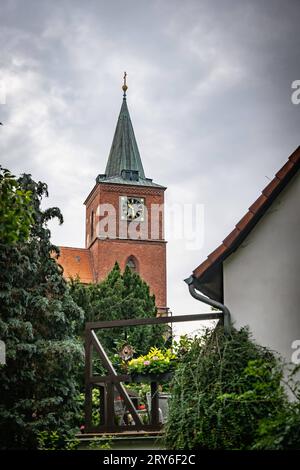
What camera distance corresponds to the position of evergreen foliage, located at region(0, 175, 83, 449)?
44.4ft

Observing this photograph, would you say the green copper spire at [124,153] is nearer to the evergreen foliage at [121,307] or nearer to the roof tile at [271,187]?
the evergreen foliage at [121,307]

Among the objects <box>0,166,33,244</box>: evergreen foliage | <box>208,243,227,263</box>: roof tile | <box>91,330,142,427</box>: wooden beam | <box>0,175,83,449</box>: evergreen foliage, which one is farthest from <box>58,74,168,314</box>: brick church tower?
<box>0,166,33,244</box>: evergreen foliage

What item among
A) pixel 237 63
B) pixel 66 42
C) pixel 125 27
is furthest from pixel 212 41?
pixel 66 42

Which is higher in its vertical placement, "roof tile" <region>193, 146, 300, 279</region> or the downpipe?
"roof tile" <region>193, 146, 300, 279</region>

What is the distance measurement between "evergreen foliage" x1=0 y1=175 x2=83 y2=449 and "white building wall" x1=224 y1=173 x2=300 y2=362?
6.15m

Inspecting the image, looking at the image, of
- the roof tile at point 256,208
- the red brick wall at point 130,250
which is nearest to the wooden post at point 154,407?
the roof tile at point 256,208

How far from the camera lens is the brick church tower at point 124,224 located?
5512cm

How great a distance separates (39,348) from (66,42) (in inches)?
257

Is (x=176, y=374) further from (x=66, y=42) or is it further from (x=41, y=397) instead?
(x=66, y=42)

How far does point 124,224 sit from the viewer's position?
57406 mm

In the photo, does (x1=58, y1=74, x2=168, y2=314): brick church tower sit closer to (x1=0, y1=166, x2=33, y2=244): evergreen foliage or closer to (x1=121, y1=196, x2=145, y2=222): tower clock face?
(x1=121, y1=196, x2=145, y2=222): tower clock face

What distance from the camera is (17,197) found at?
6.36 metres

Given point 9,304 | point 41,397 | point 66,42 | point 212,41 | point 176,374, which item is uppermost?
point 66,42

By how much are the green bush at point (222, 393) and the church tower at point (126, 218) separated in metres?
46.2
